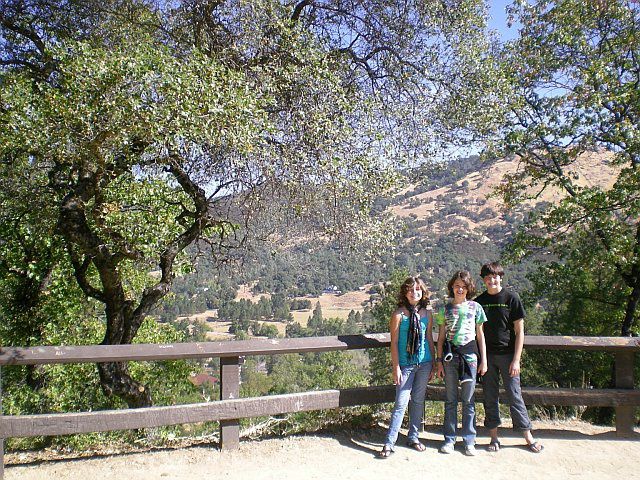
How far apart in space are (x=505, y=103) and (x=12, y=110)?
6819 mm

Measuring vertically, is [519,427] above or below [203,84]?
below

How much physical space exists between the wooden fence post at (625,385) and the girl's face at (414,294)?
91.0 inches

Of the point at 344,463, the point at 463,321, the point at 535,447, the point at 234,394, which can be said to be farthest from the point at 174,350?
the point at 535,447

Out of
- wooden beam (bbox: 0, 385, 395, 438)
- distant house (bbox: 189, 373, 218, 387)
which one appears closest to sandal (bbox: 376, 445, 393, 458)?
wooden beam (bbox: 0, 385, 395, 438)

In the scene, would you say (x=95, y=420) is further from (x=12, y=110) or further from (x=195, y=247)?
(x=195, y=247)

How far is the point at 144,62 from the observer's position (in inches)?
239

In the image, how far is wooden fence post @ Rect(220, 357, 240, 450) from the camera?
4969 millimetres

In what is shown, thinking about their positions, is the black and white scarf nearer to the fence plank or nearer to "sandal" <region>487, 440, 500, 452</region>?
the fence plank

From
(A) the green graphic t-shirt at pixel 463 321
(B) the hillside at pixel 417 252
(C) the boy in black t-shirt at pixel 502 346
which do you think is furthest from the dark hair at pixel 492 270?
(B) the hillside at pixel 417 252

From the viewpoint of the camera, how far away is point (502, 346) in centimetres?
504

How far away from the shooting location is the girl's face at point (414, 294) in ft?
16.4

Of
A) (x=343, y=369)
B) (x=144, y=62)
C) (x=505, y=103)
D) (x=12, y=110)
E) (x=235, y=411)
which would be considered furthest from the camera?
(x=343, y=369)

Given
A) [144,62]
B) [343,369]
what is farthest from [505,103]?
[343,369]

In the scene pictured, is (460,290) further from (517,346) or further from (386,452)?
(386,452)
